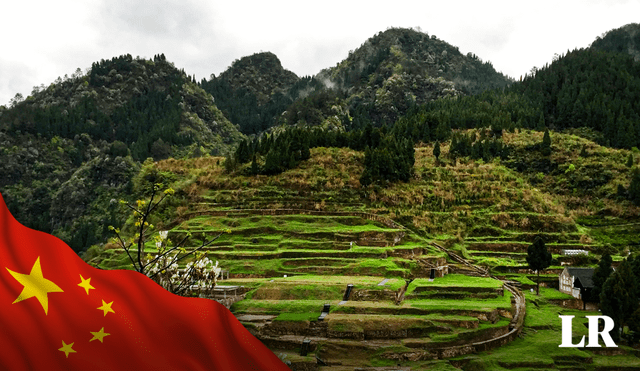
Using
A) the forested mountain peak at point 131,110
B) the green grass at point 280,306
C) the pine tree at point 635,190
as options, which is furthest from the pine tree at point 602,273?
the forested mountain peak at point 131,110

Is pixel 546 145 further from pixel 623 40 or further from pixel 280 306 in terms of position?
pixel 623 40

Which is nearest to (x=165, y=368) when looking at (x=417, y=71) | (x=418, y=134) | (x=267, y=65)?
(x=418, y=134)

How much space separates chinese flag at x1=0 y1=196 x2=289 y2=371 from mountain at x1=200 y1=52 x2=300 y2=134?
5411 inches

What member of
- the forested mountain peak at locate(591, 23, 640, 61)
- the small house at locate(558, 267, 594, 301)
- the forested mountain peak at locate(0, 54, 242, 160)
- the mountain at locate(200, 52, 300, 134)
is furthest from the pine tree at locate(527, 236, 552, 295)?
the forested mountain peak at locate(591, 23, 640, 61)

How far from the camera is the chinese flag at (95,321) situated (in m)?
8.18

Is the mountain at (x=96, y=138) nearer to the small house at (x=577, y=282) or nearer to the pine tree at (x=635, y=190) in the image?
the small house at (x=577, y=282)

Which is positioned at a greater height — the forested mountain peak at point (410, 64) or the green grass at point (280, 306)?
the forested mountain peak at point (410, 64)

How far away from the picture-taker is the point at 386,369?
21219 mm

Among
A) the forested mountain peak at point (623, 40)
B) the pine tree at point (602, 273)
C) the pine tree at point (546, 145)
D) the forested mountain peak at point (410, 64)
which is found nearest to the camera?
the pine tree at point (602, 273)

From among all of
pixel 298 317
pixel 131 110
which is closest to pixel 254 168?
pixel 298 317

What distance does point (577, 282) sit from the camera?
1382 inches

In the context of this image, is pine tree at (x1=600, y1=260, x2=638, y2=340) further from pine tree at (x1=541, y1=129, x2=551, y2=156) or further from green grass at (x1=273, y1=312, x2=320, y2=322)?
pine tree at (x1=541, y1=129, x2=551, y2=156)

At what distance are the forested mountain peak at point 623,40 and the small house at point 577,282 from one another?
127459 millimetres

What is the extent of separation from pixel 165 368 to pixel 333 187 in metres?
46.7
